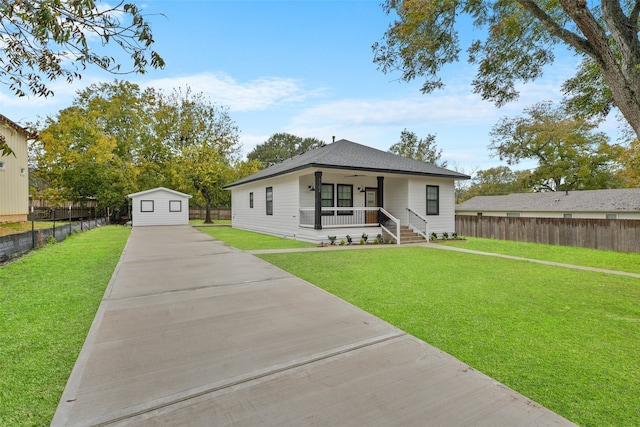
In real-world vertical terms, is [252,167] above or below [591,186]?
above

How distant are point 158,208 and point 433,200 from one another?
20.8 m

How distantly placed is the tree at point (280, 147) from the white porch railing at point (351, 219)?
1439 inches

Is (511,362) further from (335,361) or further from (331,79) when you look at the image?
(331,79)

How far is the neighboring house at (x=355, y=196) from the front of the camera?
12484 millimetres

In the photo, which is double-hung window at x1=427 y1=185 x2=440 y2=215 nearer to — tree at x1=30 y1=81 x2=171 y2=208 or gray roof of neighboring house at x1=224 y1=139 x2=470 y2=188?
gray roof of neighboring house at x1=224 y1=139 x2=470 y2=188

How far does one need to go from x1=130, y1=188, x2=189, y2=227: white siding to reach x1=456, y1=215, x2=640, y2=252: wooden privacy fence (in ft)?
69.8

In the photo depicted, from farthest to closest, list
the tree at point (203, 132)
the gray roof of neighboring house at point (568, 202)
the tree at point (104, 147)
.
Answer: the tree at point (203, 132), the tree at point (104, 147), the gray roof of neighboring house at point (568, 202)

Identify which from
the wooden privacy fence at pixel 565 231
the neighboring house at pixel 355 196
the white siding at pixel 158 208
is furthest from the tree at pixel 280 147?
the wooden privacy fence at pixel 565 231

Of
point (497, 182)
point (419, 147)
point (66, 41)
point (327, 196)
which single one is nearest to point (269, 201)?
point (327, 196)

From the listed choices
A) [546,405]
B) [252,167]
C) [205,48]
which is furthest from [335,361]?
[252,167]

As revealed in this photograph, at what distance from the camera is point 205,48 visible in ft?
34.2

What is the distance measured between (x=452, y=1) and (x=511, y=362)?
7879 mm

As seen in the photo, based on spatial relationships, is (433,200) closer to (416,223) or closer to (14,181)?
(416,223)

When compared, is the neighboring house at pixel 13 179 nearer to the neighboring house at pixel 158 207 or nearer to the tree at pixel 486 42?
the neighboring house at pixel 158 207
